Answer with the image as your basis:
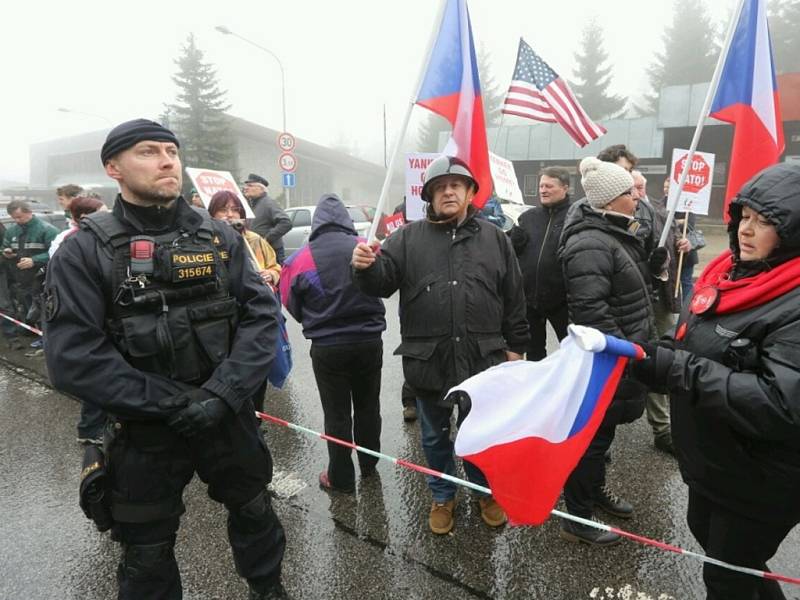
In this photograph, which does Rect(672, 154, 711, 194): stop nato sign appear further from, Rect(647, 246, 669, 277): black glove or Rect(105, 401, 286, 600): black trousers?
Rect(105, 401, 286, 600): black trousers

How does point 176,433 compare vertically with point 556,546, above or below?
above

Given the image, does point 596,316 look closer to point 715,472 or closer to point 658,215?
point 715,472

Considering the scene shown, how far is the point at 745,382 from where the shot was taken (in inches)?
64.1

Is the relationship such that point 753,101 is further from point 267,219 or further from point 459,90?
point 267,219

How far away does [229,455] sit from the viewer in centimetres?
219

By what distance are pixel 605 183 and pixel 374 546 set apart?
2334mm

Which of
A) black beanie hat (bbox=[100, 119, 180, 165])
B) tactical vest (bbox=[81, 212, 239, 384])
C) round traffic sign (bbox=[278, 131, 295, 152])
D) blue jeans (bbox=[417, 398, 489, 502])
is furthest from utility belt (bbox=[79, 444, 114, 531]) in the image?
round traffic sign (bbox=[278, 131, 295, 152])

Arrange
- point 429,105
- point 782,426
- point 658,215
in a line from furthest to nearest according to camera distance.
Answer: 1. point 658,215
2. point 429,105
3. point 782,426

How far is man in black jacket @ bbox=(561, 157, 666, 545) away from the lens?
2.69 meters

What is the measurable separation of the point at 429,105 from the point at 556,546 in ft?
8.64

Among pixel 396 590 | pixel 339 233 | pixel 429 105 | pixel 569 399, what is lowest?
pixel 396 590

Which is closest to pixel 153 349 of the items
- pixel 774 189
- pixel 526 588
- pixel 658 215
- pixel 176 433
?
pixel 176 433

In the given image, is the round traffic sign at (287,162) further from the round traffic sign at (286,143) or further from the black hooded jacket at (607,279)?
the black hooded jacket at (607,279)

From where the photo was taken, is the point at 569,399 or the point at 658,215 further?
the point at 658,215
